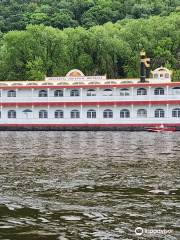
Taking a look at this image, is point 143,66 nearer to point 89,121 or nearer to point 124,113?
point 124,113

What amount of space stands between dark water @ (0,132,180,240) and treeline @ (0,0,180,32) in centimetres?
10095

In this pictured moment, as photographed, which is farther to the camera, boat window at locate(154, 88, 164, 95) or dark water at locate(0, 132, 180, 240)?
boat window at locate(154, 88, 164, 95)

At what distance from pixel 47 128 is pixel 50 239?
178 feet

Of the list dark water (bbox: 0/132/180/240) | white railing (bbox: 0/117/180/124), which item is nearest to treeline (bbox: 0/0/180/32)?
white railing (bbox: 0/117/180/124)

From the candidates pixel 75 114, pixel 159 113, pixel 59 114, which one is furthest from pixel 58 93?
pixel 159 113

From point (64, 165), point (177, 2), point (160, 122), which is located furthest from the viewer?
point (177, 2)

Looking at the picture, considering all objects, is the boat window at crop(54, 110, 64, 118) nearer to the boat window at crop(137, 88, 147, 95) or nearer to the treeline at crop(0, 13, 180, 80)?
the boat window at crop(137, 88, 147, 95)

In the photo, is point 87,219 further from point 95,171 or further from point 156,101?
point 156,101

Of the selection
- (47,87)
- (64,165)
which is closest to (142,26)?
(47,87)

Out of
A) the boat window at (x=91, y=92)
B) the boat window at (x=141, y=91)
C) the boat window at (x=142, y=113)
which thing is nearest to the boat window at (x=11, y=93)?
the boat window at (x=91, y=92)

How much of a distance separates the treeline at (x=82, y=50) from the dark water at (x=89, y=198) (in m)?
59.6

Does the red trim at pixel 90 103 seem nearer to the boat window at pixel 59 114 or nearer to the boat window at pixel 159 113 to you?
the boat window at pixel 59 114

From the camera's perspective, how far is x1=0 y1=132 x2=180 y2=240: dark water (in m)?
11.2

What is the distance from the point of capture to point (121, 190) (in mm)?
15977
